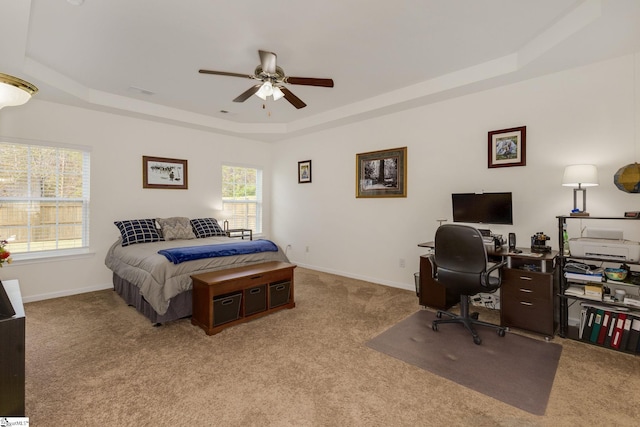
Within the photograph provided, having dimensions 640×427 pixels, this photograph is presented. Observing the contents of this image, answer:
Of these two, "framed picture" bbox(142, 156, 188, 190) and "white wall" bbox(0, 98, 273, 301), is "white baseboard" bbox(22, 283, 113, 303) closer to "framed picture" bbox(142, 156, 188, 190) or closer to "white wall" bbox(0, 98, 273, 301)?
"white wall" bbox(0, 98, 273, 301)

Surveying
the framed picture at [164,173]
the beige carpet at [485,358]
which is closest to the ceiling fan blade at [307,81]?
the beige carpet at [485,358]

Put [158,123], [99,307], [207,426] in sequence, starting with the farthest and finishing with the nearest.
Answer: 1. [158,123]
2. [99,307]
3. [207,426]

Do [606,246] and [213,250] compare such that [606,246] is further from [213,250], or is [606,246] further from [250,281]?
[213,250]

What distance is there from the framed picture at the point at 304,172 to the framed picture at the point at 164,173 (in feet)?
6.48

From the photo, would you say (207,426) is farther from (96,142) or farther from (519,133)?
(96,142)

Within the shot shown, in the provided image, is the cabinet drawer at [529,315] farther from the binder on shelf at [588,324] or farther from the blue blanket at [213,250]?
the blue blanket at [213,250]

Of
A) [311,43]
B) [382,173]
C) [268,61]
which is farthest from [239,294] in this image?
[382,173]

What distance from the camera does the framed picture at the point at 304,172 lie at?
18.4 feet

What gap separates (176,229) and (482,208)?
398 cm

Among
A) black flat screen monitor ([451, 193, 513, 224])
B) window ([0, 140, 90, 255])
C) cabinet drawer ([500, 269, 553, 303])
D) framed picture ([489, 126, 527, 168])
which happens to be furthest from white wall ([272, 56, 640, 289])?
window ([0, 140, 90, 255])

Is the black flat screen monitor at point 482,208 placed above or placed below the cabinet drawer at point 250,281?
above

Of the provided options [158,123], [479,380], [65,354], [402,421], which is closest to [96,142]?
[158,123]

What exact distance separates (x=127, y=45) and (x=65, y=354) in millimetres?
2729

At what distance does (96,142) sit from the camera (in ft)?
14.0
